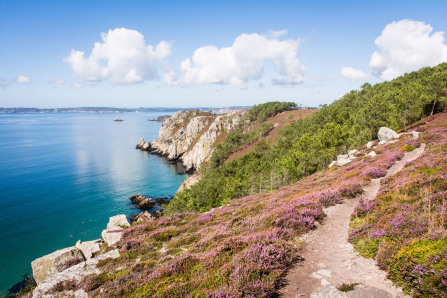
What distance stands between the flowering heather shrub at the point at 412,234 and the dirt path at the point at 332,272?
0.43 meters

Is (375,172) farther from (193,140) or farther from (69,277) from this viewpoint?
(193,140)

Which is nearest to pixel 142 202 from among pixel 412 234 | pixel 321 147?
pixel 321 147

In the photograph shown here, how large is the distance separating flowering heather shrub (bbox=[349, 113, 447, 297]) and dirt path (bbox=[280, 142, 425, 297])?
432 millimetres

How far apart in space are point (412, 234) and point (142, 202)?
71683 mm

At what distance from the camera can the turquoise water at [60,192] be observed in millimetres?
46781

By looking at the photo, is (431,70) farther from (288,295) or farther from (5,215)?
(5,215)

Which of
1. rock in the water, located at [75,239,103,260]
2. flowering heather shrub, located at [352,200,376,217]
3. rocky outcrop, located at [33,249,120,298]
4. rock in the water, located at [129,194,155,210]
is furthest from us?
rock in the water, located at [129,194,155,210]

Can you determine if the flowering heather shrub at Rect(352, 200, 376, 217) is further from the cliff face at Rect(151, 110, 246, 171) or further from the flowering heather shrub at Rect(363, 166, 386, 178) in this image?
the cliff face at Rect(151, 110, 246, 171)

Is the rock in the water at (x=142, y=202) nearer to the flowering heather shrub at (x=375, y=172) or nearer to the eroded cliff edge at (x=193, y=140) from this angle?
the eroded cliff edge at (x=193, y=140)

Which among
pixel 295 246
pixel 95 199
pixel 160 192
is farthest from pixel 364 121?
pixel 95 199

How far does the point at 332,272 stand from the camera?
28.6 feet

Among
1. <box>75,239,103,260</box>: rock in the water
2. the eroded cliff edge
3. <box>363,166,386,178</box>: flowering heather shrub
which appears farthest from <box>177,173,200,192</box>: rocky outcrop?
<box>363,166,386,178</box>: flowering heather shrub

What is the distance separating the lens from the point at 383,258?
27.3ft

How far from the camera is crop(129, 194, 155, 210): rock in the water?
228 feet
